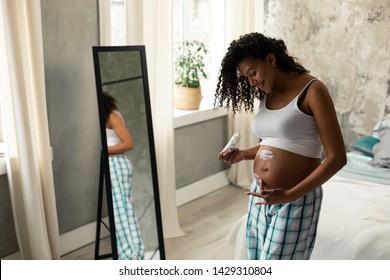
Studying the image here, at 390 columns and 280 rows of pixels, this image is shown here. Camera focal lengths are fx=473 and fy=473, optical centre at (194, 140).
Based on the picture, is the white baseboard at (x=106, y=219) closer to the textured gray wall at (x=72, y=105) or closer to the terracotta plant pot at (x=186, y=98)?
the textured gray wall at (x=72, y=105)

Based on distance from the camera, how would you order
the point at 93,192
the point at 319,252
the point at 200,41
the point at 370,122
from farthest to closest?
1. the point at 200,41
2. the point at 370,122
3. the point at 93,192
4. the point at 319,252

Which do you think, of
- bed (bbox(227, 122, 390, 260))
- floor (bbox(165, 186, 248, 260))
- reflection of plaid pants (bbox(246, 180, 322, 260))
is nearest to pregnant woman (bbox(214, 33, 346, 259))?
reflection of plaid pants (bbox(246, 180, 322, 260))

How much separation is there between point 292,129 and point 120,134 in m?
1.06

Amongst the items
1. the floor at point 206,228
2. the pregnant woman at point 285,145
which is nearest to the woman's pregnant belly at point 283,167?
the pregnant woman at point 285,145

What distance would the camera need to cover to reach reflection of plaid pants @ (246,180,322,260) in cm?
169

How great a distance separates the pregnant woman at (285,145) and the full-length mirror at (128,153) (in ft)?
2.57

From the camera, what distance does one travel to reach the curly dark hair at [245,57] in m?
1.69

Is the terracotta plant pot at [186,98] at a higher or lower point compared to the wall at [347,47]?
lower

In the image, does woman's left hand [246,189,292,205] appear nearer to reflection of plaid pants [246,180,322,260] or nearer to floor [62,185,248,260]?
reflection of plaid pants [246,180,322,260]

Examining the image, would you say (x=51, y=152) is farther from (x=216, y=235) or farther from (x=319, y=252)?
(x=319, y=252)

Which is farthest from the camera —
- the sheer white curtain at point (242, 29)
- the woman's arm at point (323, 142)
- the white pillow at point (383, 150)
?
the sheer white curtain at point (242, 29)

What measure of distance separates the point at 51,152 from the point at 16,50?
65cm
